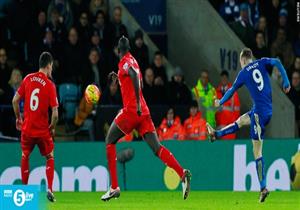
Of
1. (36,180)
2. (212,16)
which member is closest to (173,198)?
(36,180)

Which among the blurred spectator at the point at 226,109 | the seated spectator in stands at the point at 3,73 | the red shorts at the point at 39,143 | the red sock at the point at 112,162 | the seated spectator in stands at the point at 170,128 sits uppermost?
the seated spectator in stands at the point at 3,73

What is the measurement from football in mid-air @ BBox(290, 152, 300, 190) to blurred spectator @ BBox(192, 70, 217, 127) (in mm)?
2700

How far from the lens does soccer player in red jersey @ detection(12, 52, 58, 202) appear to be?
18.5 metres

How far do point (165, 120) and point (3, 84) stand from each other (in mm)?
3393

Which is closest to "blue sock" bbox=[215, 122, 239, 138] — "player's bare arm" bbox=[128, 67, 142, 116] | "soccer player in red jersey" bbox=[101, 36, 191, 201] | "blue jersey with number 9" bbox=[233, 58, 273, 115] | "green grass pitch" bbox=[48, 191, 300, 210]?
"blue jersey with number 9" bbox=[233, 58, 273, 115]

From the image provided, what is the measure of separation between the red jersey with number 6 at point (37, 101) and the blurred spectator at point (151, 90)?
6.79 metres

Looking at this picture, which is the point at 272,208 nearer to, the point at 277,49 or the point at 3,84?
the point at 3,84

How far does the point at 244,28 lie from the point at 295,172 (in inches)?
205

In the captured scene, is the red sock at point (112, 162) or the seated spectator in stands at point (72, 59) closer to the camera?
the red sock at point (112, 162)

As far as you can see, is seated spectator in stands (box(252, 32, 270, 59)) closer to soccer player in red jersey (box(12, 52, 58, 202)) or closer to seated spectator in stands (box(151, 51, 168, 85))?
seated spectator in stands (box(151, 51, 168, 85))

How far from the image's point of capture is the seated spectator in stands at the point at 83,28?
2558cm

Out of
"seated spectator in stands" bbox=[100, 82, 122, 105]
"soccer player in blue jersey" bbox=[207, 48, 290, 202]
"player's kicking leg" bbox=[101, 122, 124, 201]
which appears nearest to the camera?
"player's kicking leg" bbox=[101, 122, 124, 201]

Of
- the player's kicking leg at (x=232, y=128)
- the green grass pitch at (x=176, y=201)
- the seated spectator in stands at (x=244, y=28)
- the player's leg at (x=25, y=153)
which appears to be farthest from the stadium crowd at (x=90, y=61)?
the player's leg at (x=25, y=153)

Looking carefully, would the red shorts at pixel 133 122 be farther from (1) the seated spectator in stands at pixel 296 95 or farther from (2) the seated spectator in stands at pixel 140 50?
(1) the seated spectator in stands at pixel 296 95
